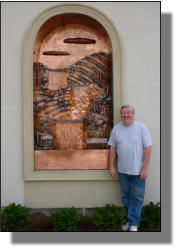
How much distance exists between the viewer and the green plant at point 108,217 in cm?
363

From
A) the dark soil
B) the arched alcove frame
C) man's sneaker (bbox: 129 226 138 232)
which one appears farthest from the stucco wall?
man's sneaker (bbox: 129 226 138 232)

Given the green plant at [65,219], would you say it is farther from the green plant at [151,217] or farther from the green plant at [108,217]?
the green plant at [151,217]

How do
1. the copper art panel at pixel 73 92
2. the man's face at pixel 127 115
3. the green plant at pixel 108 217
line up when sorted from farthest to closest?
the copper art panel at pixel 73 92
the green plant at pixel 108 217
the man's face at pixel 127 115

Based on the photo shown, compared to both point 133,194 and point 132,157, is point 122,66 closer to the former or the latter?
point 132,157

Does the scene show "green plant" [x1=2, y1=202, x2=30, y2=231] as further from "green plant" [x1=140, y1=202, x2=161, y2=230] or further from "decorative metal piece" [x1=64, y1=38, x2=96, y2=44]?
"decorative metal piece" [x1=64, y1=38, x2=96, y2=44]

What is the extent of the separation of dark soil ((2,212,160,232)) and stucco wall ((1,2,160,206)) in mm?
395

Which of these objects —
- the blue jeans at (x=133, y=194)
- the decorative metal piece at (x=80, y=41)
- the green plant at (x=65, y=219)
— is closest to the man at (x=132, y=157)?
the blue jeans at (x=133, y=194)

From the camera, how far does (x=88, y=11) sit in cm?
388

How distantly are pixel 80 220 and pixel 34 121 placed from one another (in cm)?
183

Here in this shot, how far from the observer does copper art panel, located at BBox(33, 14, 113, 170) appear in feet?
13.2

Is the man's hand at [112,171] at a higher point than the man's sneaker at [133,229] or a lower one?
higher

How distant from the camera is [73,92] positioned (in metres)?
4.05

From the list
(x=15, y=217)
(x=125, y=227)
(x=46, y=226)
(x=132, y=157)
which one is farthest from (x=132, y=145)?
(x=15, y=217)

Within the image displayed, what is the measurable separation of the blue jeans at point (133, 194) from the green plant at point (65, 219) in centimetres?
82
